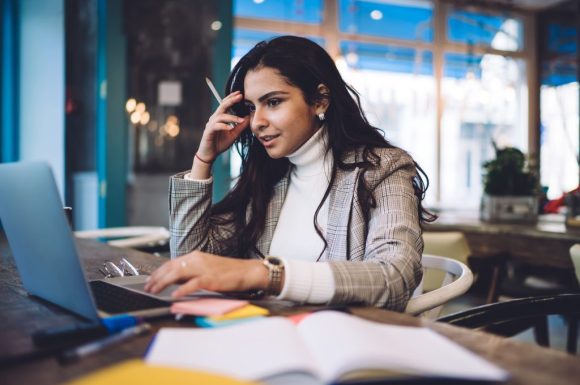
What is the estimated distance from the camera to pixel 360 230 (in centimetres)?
138

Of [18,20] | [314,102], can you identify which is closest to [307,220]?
[314,102]

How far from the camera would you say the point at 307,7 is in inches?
256

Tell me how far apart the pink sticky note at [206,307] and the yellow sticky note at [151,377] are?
0.28 meters

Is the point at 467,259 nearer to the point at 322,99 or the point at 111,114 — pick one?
the point at 322,99

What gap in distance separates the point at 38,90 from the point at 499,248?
10.7 feet

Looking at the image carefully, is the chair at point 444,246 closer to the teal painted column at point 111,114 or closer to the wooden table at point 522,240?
the wooden table at point 522,240

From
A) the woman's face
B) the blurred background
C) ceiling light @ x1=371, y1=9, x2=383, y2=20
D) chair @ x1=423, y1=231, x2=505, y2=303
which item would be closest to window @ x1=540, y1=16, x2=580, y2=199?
the blurred background

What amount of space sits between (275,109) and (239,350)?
3.19ft

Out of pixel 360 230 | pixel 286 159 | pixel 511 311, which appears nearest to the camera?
pixel 511 311

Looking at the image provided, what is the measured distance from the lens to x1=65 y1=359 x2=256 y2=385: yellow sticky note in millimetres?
529

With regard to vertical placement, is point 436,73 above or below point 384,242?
above

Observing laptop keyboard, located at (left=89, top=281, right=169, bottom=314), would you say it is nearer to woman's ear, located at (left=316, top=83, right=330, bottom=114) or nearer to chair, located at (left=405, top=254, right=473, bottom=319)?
chair, located at (left=405, top=254, right=473, bottom=319)

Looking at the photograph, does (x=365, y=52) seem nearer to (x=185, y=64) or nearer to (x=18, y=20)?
(x=185, y=64)

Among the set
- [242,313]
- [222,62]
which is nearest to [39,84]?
[222,62]
